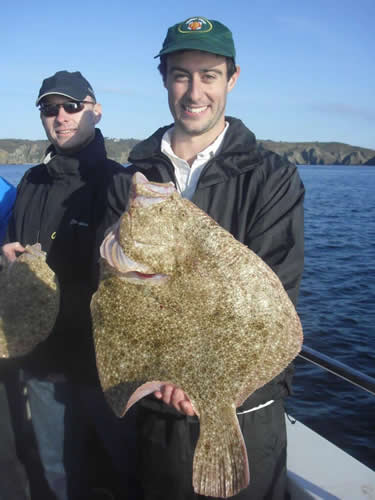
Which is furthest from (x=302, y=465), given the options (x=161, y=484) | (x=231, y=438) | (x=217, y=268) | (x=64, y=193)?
(x=64, y=193)

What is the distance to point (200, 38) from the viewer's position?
2.88 meters

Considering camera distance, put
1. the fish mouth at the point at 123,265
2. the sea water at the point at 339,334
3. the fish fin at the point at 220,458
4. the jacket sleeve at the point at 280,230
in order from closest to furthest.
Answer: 1. the fish fin at the point at 220,458
2. the fish mouth at the point at 123,265
3. the jacket sleeve at the point at 280,230
4. the sea water at the point at 339,334

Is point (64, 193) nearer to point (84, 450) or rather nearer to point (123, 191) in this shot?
point (123, 191)

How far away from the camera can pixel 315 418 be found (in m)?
9.22

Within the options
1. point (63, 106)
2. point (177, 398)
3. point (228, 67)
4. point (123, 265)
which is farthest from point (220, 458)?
point (63, 106)

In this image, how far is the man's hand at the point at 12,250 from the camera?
3.55 meters

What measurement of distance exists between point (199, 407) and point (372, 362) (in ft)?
32.2

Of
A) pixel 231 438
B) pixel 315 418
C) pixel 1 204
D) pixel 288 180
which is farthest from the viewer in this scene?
pixel 315 418

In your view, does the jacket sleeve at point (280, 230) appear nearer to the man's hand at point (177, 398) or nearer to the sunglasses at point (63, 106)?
the man's hand at point (177, 398)

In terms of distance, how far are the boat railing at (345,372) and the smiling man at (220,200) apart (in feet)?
2.09

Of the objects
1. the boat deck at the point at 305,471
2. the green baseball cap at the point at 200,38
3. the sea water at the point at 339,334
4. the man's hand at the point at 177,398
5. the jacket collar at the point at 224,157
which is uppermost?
the green baseball cap at the point at 200,38

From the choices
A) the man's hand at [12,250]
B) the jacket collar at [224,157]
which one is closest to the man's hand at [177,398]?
the jacket collar at [224,157]

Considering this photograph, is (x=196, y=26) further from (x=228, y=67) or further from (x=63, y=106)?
(x=63, y=106)

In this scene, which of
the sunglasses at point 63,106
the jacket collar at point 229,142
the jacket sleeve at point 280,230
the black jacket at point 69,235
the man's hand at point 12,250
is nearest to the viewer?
the jacket sleeve at point 280,230
